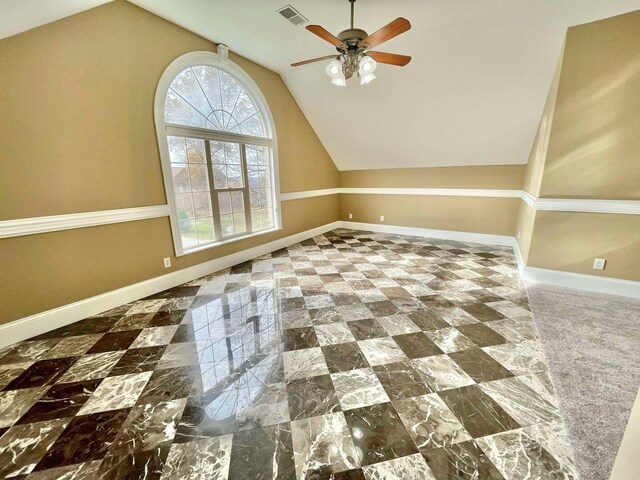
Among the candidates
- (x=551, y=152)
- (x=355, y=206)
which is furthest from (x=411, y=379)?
(x=355, y=206)

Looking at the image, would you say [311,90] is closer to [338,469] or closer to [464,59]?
[464,59]

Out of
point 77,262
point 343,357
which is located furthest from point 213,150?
point 343,357

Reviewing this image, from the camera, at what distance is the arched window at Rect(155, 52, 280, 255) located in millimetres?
3158

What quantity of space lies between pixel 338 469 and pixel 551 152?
360cm

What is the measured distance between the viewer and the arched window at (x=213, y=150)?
10.4 feet

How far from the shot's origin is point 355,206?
6.43 metres

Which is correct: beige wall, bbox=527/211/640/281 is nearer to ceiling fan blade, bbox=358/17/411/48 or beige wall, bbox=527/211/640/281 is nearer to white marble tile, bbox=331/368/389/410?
ceiling fan blade, bbox=358/17/411/48

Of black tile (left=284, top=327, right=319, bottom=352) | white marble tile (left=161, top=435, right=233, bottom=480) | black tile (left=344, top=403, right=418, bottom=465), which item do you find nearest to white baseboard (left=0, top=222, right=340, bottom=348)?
black tile (left=284, top=327, right=319, bottom=352)

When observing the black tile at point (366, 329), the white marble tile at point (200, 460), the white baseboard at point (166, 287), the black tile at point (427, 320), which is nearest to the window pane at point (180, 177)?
the white baseboard at point (166, 287)

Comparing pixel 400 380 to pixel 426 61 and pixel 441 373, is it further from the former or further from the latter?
pixel 426 61

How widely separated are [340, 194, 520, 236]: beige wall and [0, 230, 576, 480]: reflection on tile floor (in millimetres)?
2398

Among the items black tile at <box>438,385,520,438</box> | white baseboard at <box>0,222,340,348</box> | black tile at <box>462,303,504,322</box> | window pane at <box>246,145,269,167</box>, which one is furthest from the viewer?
window pane at <box>246,145,269,167</box>

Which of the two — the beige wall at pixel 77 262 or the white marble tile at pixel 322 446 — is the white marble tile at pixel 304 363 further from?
the beige wall at pixel 77 262

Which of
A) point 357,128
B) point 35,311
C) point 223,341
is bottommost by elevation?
point 223,341
